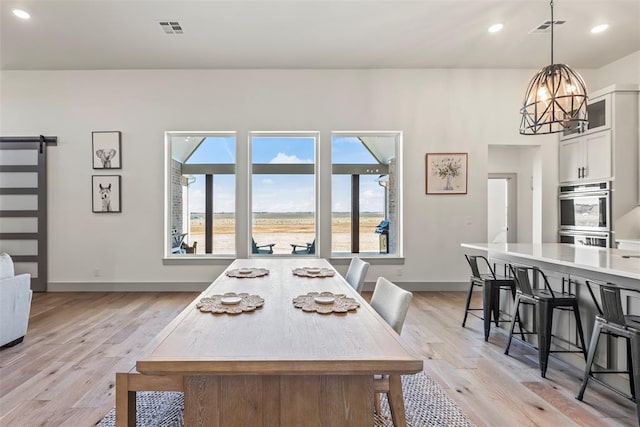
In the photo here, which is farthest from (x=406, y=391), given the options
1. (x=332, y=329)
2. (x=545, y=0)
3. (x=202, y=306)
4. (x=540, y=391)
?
(x=545, y=0)

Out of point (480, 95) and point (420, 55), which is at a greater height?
point (420, 55)

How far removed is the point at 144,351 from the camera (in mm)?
1168

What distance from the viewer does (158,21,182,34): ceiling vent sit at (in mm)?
4008

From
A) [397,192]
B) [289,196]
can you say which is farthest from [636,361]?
[289,196]

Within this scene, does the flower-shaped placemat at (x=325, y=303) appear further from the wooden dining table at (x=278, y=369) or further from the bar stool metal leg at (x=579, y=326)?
the bar stool metal leg at (x=579, y=326)

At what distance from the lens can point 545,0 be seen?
360cm

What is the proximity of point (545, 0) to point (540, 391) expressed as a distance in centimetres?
372

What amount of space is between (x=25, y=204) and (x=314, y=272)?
5.22m

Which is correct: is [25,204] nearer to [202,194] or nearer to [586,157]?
[202,194]

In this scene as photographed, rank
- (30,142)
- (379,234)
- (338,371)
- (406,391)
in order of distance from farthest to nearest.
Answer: (379,234)
(30,142)
(406,391)
(338,371)

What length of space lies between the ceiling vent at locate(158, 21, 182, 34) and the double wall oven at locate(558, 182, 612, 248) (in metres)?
5.78

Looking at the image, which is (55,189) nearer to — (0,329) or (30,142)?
(30,142)

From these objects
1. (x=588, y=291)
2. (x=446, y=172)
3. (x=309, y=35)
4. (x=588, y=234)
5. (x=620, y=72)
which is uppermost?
(x=309, y=35)

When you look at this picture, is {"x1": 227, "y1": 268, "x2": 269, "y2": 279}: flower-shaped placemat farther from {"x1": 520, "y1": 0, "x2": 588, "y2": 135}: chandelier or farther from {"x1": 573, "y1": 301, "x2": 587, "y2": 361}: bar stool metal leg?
{"x1": 520, "y1": 0, "x2": 588, "y2": 135}: chandelier
